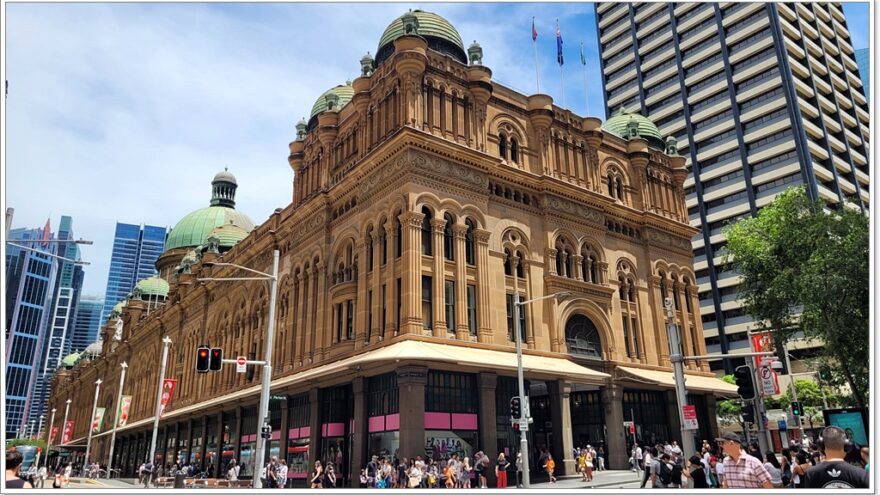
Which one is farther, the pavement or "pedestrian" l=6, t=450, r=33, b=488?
the pavement

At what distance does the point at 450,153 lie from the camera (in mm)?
37031

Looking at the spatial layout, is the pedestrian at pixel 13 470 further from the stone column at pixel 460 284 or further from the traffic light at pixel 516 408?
the stone column at pixel 460 284

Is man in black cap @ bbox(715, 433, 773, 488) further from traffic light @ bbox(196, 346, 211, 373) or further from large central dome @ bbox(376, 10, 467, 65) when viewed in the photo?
large central dome @ bbox(376, 10, 467, 65)

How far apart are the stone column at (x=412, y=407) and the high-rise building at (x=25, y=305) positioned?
17613 mm

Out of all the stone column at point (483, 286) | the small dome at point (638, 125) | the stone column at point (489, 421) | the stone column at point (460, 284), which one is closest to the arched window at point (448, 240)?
the stone column at point (460, 284)

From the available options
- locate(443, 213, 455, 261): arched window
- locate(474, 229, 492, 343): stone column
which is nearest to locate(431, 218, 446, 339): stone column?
locate(443, 213, 455, 261): arched window

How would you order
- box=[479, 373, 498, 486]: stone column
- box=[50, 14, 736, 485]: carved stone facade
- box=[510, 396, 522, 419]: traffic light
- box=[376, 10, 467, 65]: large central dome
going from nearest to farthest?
Result: 1. box=[510, 396, 522, 419]: traffic light
2. box=[479, 373, 498, 486]: stone column
3. box=[50, 14, 736, 485]: carved stone facade
4. box=[376, 10, 467, 65]: large central dome

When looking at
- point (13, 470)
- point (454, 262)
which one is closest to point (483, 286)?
point (454, 262)

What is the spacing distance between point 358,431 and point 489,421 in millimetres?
6913

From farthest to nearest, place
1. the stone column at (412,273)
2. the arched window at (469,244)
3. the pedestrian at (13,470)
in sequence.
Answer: the arched window at (469,244) < the stone column at (412,273) < the pedestrian at (13,470)

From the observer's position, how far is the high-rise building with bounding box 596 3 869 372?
83250 millimetres

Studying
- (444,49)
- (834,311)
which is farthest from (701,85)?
(834,311)

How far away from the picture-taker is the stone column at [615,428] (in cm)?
3831

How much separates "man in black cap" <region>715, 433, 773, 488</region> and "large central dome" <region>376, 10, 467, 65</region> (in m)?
36.7
